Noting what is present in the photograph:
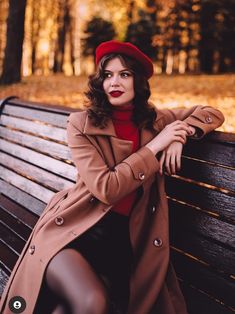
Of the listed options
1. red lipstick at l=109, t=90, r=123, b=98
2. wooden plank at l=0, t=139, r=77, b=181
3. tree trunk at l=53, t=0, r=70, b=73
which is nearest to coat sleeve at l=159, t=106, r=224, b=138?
red lipstick at l=109, t=90, r=123, b=98

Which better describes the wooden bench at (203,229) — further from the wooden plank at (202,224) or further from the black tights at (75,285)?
the black tights at (75,285)

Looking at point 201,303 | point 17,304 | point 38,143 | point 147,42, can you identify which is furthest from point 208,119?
point 147,42

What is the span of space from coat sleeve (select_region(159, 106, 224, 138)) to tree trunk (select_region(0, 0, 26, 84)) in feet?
36.7

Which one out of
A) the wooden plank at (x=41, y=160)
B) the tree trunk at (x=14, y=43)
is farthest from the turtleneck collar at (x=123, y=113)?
the tree trunk at (x=14, y=43)

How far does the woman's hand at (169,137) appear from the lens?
95.2 inches

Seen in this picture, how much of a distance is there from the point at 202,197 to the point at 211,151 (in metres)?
0.27

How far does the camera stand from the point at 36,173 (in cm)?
402

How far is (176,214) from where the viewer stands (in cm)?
266

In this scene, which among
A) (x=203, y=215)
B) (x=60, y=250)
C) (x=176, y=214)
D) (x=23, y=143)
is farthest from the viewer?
(x=23, y=143)

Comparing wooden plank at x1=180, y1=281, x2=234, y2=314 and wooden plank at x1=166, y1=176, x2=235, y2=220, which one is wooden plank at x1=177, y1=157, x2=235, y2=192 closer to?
wooden plank at x1=166, y1=176, x2=235, y2=220

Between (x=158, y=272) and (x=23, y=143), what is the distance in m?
2.47

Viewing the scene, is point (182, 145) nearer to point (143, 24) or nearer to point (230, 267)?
point (230, 267)

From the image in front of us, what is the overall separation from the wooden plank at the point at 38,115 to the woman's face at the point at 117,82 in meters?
1.23

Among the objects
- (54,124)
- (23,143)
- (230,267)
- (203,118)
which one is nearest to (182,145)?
(203,118)
